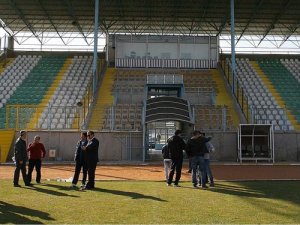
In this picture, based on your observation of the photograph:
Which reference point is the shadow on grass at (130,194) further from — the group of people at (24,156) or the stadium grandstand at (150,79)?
the stadium grandstand at (150,79)

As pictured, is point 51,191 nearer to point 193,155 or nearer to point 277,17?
point 193,155

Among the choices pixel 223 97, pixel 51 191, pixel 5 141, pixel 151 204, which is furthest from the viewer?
pixel 223 97

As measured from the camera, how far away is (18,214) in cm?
780

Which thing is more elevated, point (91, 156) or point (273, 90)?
point (273, 90)

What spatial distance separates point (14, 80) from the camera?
3244cm

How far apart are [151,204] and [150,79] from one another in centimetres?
2287

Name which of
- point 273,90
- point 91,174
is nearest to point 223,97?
point 273,90

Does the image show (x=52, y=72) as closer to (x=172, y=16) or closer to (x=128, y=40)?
(x=128, y=40)

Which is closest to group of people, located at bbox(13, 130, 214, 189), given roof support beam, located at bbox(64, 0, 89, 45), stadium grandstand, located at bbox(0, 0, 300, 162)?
stadium grandstand, located at bbox(0, 0, 300, 162)

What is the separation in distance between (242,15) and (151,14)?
8.03 m

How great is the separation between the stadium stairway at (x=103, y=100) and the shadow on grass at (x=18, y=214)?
51.1 ft

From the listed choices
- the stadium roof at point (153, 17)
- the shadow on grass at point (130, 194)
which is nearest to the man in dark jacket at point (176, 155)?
the shadow on grass at point (130, 194)

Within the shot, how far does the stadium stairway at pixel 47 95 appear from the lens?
2373cm

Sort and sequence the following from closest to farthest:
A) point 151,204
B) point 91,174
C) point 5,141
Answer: point 151,204
point 91,174
point 5,141
